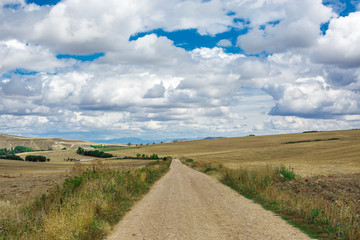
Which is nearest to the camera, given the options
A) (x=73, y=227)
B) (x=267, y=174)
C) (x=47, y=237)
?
(x=47, y=237)

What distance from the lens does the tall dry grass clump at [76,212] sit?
8.18m

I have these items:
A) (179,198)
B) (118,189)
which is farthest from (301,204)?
(118,189)

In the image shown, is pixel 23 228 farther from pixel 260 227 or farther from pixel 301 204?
pixel 301 204

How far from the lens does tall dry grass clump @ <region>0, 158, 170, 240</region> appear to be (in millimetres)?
8180

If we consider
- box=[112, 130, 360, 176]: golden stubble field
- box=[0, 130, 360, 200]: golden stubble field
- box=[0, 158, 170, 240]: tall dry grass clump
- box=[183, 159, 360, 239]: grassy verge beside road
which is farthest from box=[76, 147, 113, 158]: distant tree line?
box=[0, 158, 170, 240]: tall dry grass clump

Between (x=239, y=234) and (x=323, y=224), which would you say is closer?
(x=239, y=234)

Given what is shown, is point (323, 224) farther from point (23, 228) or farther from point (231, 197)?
point (23, 228)

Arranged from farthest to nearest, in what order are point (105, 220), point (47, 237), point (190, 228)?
point (105, 220) < point (190, 228) < point (47, 237)

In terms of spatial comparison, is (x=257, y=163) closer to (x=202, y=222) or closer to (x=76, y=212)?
(x=202, y=222)

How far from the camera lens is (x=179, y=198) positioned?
55.7 feet

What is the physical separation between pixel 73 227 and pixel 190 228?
3.61m

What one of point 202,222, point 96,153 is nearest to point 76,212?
point 202,222

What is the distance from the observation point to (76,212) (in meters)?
9.84

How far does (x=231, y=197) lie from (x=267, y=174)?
7.18m
